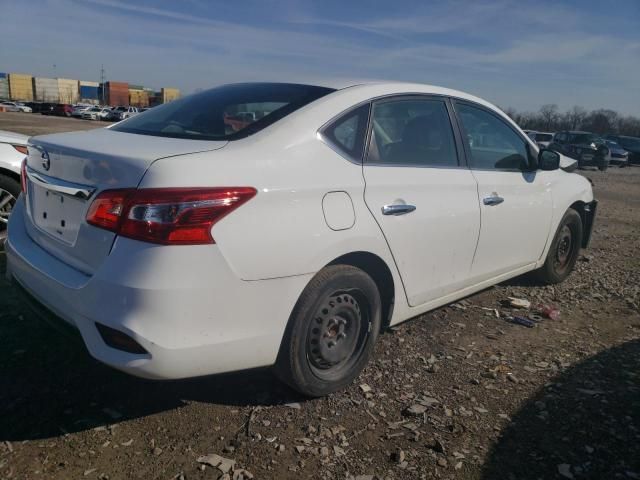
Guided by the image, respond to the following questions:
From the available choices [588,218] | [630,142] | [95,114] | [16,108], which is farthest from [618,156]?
[16,108]

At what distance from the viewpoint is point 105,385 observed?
288 centimetres

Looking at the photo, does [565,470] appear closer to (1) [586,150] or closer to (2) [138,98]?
(1) [586,150]

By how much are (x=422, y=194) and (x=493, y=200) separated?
2.74 ft

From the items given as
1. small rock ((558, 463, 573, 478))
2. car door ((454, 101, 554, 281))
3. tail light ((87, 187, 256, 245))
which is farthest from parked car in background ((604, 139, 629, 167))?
tail light ((87, 187, 256, 245))

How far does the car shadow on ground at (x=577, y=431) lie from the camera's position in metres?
2.42

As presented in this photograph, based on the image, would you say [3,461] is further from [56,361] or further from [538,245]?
[538,245]

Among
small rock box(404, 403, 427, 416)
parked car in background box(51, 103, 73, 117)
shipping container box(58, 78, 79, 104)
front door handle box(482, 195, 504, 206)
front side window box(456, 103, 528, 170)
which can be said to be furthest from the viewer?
shipping container box(58, 78, 79, 104)

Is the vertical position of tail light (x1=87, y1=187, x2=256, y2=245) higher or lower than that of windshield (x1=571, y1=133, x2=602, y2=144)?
higher

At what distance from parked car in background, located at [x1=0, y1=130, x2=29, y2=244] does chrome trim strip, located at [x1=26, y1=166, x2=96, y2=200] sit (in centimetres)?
254

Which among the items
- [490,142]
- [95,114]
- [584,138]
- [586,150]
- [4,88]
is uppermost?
[490,142]

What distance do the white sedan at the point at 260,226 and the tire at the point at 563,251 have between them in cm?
143

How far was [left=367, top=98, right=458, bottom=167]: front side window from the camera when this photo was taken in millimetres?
3031

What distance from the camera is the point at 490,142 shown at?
4047 mm

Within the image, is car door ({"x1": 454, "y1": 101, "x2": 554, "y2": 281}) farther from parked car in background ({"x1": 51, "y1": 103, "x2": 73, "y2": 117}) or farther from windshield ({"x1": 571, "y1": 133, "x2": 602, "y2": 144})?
parked car in background ({"x1": 51, "y1": 103, "x2": 73, "y2": 117})
